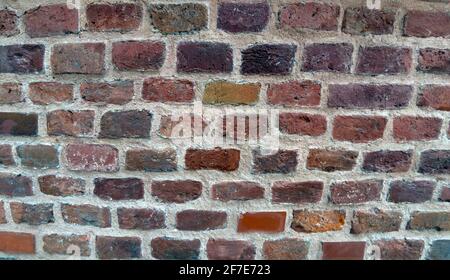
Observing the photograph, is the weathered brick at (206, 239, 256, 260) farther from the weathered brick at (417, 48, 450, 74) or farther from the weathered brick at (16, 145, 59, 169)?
the weathered brick at (417, 48, 450, 74)

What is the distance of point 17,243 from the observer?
968 mm

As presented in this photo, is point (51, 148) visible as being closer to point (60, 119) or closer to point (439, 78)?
point (60, 119)

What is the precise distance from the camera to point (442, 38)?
2.75 feet

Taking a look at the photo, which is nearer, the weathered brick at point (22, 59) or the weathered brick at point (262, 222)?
the weathered brick at point (22, 59)

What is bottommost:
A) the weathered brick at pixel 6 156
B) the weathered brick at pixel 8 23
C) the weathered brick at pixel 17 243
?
the weathered brick at pixel 17 243

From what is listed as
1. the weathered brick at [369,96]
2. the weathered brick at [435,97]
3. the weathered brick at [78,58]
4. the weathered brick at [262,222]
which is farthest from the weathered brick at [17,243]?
the weathered brick at [435,97]

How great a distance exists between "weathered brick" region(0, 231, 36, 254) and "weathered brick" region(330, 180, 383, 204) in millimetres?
863

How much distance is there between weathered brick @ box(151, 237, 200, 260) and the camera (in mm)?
956

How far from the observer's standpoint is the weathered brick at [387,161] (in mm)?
900

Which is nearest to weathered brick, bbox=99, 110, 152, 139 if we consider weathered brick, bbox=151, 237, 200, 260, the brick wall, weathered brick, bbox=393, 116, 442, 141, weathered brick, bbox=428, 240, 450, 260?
the brick wall

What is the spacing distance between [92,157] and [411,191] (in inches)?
34.4

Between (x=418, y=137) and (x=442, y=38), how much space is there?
0.83 ft

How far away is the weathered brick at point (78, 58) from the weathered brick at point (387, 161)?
734 mm

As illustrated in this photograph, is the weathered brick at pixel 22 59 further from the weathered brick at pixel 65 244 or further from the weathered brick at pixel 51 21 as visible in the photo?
the weathered brick at pixel 65 244
